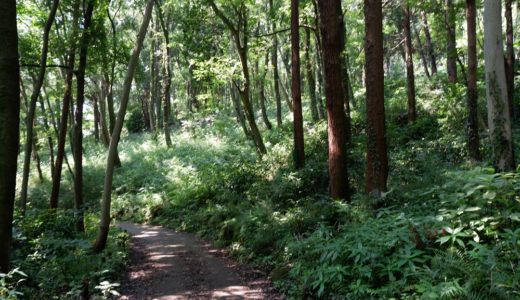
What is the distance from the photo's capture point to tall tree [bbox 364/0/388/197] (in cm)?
800

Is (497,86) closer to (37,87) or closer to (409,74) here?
(409,74)

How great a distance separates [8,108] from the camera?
199 inches

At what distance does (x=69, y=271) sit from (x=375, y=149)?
22.9 feet

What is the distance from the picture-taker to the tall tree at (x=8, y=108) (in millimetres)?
4996

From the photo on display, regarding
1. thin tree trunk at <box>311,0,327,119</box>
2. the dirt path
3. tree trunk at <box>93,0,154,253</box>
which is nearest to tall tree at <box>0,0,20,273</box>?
the dirt path

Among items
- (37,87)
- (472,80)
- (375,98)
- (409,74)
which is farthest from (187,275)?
(409,74)

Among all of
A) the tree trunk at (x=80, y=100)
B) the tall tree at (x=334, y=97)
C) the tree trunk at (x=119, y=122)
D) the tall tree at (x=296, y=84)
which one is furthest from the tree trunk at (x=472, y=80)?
the tree trunk at (x=80, y=100)

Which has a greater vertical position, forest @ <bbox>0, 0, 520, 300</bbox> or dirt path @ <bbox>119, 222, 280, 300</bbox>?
forest @ <bbox>0, 0, 520, 300</bbox>

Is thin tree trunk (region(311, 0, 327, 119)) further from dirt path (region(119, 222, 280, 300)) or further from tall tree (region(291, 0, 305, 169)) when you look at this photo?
dirt path (region(119, 222, 280, 300))

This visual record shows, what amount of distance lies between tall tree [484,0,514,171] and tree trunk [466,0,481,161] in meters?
4.04

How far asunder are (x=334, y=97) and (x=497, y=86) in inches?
124

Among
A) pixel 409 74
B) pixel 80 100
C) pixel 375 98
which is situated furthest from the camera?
pixel 409 74

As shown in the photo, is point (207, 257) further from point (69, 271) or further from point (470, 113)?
point (470, 113)

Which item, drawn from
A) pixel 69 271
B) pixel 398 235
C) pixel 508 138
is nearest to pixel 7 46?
pixel 69 271
